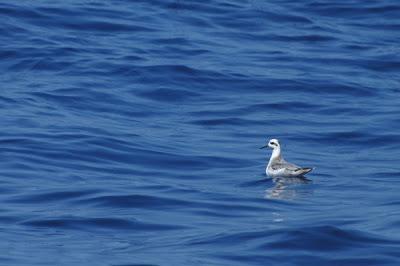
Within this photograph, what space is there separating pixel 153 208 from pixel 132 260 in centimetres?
464

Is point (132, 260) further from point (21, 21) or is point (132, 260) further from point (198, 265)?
point (21, 21)

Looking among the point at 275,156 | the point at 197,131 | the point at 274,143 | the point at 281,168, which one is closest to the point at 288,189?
the point at 281,168

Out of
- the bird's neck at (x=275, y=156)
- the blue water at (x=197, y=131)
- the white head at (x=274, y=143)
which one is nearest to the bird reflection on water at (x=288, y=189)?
the blue water at (x=197, y=131)

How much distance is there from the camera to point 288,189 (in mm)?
24969

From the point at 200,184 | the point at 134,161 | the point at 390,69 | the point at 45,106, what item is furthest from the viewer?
the point at 390,69

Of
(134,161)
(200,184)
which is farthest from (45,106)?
(200,184)

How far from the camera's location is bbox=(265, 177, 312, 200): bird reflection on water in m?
24.1

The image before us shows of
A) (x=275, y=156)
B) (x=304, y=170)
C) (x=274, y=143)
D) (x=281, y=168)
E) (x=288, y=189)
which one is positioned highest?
(x=274, y=143)

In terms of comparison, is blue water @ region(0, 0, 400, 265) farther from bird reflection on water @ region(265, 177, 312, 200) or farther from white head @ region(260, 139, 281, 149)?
white head @ region(260, 139, 281, 149)

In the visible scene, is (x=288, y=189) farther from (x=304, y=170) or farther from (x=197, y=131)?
(x=197, y=131)

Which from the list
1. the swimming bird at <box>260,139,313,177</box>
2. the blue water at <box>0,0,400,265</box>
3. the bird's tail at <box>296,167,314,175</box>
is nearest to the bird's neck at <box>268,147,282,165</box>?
Result: the swimming bird at <box>260,139,313,177</box>

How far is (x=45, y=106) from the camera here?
32.1 m

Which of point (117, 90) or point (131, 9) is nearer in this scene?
point (117, 90)

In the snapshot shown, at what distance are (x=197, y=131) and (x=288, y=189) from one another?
5.88m
